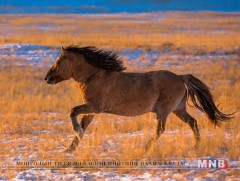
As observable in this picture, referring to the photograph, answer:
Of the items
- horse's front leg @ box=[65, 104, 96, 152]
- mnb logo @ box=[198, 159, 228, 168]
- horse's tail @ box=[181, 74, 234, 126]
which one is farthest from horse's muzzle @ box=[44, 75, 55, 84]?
mnb logo @ box=[198, 159, 228, 168]

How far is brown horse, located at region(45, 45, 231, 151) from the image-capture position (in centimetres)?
744

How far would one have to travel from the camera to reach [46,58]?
68.7 feet

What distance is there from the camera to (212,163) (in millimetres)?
6445

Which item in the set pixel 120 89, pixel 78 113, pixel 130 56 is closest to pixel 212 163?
pixel 120 89

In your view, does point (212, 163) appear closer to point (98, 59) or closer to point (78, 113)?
point (78, 113)

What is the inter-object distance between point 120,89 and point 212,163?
6.27ft

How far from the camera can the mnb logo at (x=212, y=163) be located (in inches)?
248

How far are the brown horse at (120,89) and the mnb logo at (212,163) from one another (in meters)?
1.05

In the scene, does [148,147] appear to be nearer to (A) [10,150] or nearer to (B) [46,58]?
(A) [10,150]

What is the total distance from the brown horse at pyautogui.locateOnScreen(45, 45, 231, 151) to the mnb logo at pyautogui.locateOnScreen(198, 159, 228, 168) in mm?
1053

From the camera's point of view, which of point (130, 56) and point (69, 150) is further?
point (130, 56)

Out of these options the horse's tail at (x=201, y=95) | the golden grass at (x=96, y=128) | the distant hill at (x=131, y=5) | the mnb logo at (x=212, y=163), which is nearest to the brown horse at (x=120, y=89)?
the horse's tail at (x=201, y=95)

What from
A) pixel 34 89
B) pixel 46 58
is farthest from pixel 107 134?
pixel 46 58

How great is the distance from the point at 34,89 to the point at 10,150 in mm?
7050
